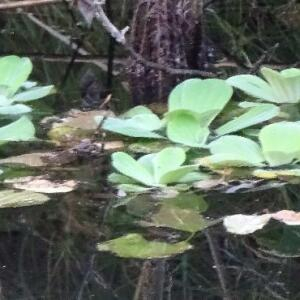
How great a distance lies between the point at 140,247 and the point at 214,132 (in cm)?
50

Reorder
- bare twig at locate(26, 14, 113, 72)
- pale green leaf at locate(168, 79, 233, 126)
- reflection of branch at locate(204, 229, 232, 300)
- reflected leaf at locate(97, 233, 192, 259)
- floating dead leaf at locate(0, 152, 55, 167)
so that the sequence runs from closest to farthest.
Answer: reflection of branch at locate(204, 229, 232, 300) < reflected leaf at locate(97, 233, 192, 259) < floating dead leaf at locate(0, 152, 55, 167) < pale green leaf at locate(168, 79, 233, 126) < bare twig at locate(26, 14, 113, 72)

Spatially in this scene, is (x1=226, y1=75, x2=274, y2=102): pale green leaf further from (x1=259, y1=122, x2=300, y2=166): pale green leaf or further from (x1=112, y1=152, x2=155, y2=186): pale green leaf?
(x1=112, y1=152, x2=155, y2=186): pale green leaf

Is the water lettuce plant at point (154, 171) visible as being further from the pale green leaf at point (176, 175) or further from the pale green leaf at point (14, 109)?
the pale green leaf at point (14, 109)

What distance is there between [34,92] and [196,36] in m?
0.39

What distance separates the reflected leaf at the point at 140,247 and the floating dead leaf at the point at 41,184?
0.23 m

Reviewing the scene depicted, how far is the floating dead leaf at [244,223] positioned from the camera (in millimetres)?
1118

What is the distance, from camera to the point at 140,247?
1084mm

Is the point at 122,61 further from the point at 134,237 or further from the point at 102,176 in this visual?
the point at 134,237

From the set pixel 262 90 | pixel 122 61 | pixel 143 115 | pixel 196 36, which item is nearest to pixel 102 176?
pixel 143 115

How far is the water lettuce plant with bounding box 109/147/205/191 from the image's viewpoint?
1.29 meters

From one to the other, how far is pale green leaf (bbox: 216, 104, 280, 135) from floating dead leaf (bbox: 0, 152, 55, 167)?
31 cm

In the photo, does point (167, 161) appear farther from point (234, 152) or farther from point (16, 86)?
point (16, 86)

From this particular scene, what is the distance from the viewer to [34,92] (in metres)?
1.80

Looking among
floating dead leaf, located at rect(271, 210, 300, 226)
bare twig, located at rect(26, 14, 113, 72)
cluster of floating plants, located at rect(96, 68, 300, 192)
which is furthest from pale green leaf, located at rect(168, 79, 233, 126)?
bare twig, located at rect(26, 14, 113, 72)
